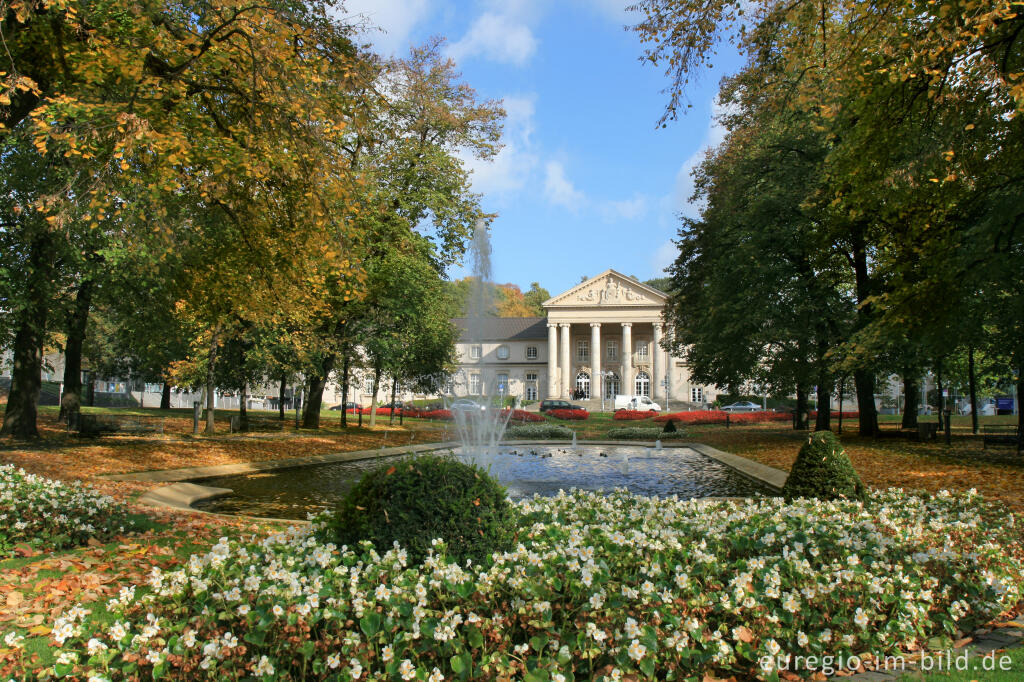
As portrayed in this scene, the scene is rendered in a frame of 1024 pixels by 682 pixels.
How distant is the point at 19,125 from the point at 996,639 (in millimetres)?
14804

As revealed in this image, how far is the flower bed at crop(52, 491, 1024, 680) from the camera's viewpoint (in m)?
3.58

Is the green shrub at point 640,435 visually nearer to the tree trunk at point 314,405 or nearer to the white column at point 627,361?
the tree trunk at point 314,405

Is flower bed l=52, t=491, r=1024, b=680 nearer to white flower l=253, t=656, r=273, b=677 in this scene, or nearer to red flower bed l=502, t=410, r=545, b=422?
white flower l=253, t=656, r=273, b=677

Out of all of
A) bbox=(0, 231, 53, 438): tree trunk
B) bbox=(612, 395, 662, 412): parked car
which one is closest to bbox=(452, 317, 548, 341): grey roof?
bbox=(612, 395, 662, 412): parked car

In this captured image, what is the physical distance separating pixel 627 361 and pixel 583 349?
684cm

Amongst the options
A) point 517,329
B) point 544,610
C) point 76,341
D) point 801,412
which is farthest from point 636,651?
point 517,329

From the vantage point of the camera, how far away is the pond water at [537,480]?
1089cm

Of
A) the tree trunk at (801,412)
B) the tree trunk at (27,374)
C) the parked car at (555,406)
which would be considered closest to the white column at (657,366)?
the parked car at (555,406)

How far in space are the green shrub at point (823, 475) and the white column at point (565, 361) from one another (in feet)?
237

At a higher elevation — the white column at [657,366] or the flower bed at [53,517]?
the white column at [657,366]

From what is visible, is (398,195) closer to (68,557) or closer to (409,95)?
(409,95)

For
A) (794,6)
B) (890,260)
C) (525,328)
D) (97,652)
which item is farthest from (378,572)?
(525,328)

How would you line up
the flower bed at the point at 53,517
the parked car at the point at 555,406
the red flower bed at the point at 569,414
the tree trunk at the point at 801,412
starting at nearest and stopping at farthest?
the flower bed at the point at 53,517, the tree trunk at the point at 801,412, the red flower bed at the point at 569,414, the parked car at the point at 555,406

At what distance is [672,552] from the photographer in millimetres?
4832
